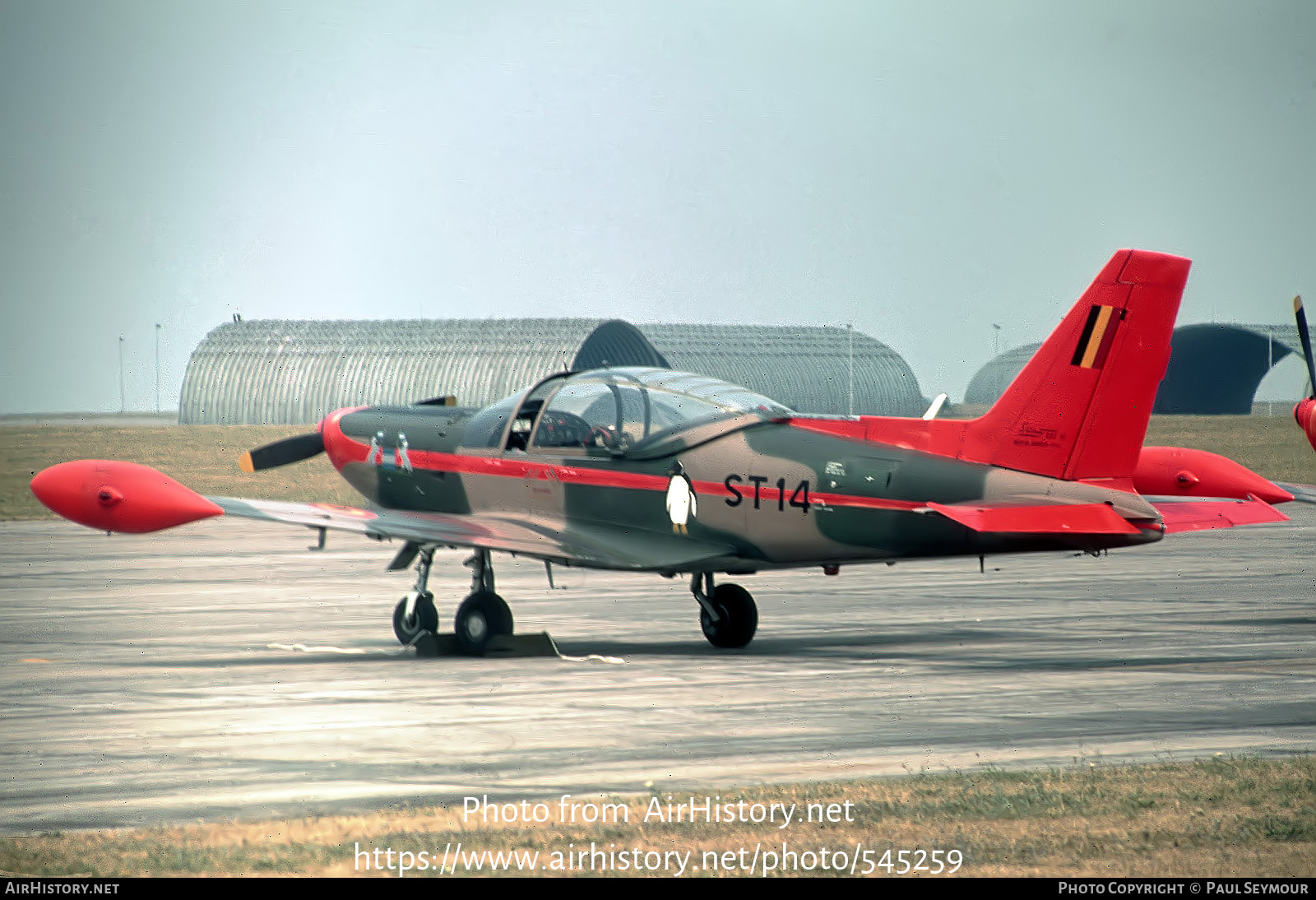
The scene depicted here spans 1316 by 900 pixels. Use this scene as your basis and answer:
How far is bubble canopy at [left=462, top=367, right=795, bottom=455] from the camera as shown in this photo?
669 inches

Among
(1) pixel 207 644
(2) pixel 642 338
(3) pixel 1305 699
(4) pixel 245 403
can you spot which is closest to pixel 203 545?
(1) pixel 207 644

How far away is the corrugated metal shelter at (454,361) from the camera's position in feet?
338

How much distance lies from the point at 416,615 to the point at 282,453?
4.46m

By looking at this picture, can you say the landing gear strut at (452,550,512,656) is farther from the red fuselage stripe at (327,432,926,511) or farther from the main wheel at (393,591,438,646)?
the red fuselage stripe at (327,432,926,511)

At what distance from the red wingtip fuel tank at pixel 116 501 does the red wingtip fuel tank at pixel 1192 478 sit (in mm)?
9594

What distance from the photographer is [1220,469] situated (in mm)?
18078

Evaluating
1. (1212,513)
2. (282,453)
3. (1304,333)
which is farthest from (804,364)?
(1212,513)

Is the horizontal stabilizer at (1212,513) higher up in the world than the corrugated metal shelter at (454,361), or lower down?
higher up

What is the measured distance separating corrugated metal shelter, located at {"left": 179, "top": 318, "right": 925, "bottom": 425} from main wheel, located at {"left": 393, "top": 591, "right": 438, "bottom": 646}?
8188cm

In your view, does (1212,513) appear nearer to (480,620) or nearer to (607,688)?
(607,688)

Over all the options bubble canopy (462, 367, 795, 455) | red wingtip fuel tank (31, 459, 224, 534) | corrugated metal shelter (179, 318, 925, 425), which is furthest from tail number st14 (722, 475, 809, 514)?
corrugated metal shelter (179, 318, 925, 425)

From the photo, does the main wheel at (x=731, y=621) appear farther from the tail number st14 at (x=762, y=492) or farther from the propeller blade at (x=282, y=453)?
the propeller blade at (x=282, y=453)

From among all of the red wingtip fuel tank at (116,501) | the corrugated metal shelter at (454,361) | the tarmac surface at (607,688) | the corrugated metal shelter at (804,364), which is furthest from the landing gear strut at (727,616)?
the corrugated metal shelter at (804,364)

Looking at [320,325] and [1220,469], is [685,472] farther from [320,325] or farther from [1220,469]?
[320,325]
